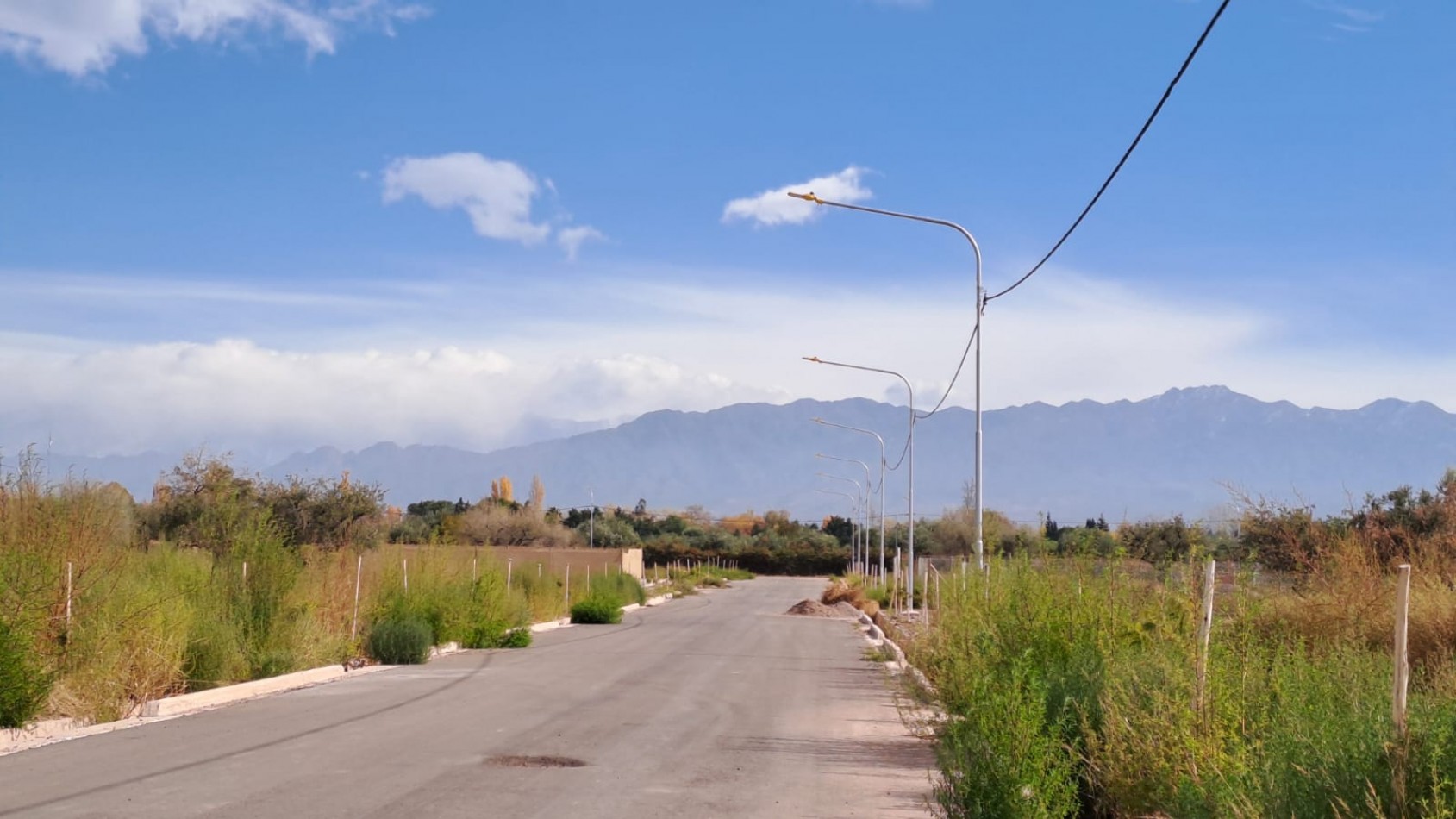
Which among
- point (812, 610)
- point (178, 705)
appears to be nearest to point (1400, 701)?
point (178, 705)

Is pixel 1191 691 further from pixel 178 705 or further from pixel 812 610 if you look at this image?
pixel 812 610

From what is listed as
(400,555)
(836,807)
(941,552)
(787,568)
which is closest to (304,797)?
(836,807)

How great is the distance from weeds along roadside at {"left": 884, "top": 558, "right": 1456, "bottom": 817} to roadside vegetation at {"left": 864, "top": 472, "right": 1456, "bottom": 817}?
2 centimetres

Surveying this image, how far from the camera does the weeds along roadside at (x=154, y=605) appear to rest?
15.2 meters

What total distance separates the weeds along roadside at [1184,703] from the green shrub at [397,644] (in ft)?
41.1

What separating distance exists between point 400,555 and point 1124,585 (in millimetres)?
18901

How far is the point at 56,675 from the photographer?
1570 cm

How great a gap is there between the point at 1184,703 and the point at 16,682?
1165cm

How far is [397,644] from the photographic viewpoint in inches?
1001

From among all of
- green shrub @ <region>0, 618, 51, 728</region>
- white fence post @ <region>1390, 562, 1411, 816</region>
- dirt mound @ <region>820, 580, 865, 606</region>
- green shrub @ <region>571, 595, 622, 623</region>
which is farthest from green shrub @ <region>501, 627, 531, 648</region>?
dirt mound @ <region>820, 580, 865, 606</region>

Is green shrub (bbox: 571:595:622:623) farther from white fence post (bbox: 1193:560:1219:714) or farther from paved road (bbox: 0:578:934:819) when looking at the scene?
white fence post (bbox: 1193:560:1219:714)

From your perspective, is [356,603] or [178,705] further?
[356,603]

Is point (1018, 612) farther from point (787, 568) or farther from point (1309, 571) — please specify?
point (787, 568)

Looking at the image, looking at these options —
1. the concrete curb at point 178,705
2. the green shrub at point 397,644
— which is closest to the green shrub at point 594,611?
the green shrub at point 397,644
